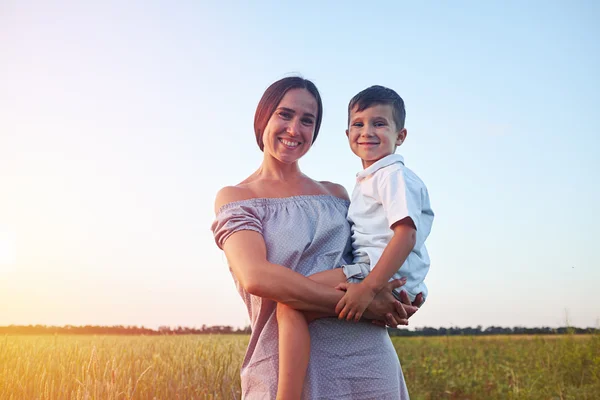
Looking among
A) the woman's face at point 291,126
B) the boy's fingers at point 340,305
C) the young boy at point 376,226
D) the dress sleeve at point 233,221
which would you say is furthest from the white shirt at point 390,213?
A: the dress sleeve at point 233,221

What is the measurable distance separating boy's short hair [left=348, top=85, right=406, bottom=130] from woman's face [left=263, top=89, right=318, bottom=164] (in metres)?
0.26

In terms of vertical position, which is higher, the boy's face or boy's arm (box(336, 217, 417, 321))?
the boy's face

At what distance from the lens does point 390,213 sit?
264 cm

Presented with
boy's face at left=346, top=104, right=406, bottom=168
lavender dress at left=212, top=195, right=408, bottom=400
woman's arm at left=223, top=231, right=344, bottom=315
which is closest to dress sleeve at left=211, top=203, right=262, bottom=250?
lavender dress at left=212, top=195, right=408, bottom=400

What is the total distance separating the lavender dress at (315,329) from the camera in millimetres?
2693

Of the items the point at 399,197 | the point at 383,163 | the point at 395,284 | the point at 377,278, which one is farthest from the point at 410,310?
the point at 383,163

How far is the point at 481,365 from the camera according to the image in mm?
8891

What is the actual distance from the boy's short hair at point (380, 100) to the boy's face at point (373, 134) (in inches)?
1.0

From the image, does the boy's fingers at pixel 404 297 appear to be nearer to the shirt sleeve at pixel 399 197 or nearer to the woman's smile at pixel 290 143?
the shirt sleeve at pixel 399 197

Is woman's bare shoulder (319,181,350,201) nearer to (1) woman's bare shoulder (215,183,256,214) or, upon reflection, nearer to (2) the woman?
(2) the woman

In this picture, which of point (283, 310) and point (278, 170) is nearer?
point (283, 310)

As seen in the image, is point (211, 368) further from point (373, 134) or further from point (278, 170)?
point (373, 134)

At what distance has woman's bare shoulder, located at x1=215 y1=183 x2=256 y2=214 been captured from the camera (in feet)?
9.90

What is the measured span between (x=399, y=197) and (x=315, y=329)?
2.40 ft
